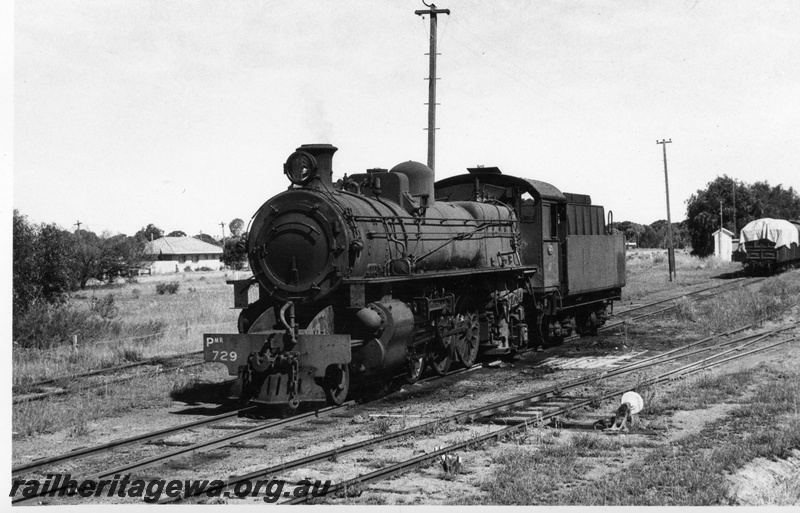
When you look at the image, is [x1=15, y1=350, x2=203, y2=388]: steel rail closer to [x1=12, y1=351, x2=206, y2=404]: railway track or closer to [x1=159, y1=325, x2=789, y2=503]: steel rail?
[x1=12, y1=351, x2=206, y2=404]: railway track

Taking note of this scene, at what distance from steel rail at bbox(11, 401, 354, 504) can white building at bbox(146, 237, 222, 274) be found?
5970cm

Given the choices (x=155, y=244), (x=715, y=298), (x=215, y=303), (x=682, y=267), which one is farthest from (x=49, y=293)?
(x=155, y=244)

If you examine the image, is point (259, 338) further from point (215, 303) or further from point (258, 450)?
point (215, 303)

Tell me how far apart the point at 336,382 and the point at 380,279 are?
1.64m

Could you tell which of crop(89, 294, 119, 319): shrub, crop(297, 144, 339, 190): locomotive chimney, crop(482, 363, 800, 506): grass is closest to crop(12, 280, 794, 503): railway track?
crop(482, 363, 800, 506): grass

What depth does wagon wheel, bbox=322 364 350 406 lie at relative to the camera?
35.2 ft

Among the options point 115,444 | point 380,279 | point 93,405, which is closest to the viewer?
point 115,444

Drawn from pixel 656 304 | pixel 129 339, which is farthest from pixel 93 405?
pixel 656 304

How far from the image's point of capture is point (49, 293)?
1877 centimetres

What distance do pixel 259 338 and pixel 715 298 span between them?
21939 millimetres

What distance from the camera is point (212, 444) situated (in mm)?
8812

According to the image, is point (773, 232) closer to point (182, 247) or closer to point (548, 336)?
point (548, 336)

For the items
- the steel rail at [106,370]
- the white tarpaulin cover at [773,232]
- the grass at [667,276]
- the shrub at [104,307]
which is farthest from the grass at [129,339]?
the white tarpaulin cover at [773,232]

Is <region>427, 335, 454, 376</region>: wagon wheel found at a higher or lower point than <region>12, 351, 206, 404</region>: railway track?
higher
